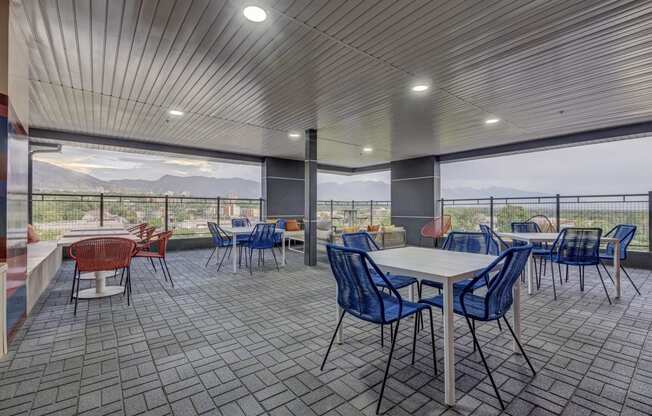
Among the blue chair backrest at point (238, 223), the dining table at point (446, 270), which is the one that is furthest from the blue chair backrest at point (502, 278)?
the blue chair backrest at point (238, 223)

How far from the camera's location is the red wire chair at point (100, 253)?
3.28 m

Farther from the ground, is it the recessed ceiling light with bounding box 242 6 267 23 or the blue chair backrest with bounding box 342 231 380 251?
the recessed ceiling light with bounding box 242 6 267 23

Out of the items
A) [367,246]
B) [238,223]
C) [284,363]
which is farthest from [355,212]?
[284,363]

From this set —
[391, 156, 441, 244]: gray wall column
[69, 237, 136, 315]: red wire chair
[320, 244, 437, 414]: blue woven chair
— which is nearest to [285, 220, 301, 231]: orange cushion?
A: [391, 156, 441, 244]: gray wall column

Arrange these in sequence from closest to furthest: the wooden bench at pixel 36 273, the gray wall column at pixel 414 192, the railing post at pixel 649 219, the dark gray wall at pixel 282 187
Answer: the wooden bench at pixel 36 273 < the railing post at pixel 649 219 < the gray wall column at pixel 414 192 < the dark gray wall at pixel 282 187

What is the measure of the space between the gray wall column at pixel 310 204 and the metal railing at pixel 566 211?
498cm

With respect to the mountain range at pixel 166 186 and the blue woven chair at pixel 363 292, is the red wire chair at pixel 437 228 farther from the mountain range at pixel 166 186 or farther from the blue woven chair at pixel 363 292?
the blue woven chair at pixel 363 292

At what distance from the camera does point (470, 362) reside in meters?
2.24

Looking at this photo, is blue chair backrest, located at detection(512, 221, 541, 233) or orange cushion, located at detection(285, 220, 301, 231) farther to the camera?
orange cushion, located at detection(285, 220, 301, 231)

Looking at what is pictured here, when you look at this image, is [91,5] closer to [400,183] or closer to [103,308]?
[103,308]

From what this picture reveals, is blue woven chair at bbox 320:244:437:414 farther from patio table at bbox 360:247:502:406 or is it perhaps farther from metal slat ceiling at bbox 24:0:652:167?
metal slat ceiling at bbox 24:0:652:167

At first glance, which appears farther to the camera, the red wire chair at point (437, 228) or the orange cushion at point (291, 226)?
the orange cushion at point (291, 226)

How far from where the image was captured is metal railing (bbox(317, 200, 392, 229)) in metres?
11.2

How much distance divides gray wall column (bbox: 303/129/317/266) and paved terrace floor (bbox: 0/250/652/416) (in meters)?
2.44
